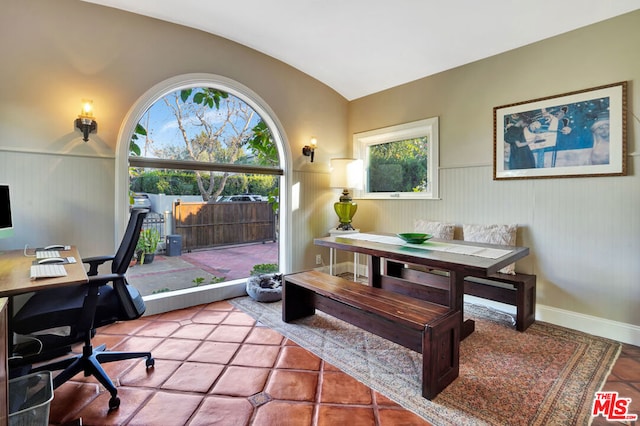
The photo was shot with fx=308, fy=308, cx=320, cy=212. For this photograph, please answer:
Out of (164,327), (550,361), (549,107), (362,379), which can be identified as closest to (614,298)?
(550,361)

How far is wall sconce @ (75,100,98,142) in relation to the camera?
8.73 ft

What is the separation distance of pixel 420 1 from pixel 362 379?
9.96ft

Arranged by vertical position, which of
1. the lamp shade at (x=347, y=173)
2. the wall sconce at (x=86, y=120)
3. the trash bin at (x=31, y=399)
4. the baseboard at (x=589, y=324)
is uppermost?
the wall sconce at (x=86, y=120)

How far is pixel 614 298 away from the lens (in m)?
2.61

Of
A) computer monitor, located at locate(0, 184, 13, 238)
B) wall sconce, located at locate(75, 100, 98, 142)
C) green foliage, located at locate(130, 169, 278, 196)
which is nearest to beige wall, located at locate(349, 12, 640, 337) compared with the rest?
green foliage, located at locate(130, 169, 278, 196)

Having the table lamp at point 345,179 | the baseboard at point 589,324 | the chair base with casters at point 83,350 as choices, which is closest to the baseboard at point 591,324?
the baseboard at point 589,324

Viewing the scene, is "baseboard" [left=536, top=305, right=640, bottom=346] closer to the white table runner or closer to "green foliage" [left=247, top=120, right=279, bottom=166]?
the white table runner

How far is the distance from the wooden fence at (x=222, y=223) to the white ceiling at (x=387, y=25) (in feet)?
6.31

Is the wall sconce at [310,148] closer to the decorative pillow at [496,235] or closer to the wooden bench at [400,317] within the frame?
the wooden bench at [400,317]

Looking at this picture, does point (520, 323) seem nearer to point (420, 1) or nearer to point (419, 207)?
point (419, 207)

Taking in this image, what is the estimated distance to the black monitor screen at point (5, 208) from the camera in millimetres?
2213

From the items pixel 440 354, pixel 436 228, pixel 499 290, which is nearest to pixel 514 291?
pixel 499 290

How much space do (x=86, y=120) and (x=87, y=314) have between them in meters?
1.79

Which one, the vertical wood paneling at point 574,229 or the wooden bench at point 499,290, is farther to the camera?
the wooden bench at point 499,290
